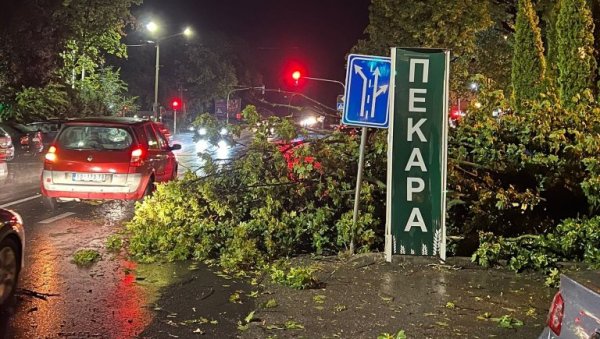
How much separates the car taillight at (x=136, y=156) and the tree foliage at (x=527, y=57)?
11.1m

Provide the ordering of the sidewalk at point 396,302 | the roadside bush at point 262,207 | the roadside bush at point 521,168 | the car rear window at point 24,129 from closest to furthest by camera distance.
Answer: the sidewalk at point 396,302 < the roadside bush at point 262,207 < the roadside bush at point 521,168 < the car rear window at point 24,129

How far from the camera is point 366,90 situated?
24.4ft

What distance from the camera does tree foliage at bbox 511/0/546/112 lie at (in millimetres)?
17938

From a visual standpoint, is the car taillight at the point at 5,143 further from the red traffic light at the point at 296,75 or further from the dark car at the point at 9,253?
the dark car at the point at 9,253

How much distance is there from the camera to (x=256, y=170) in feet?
29.3

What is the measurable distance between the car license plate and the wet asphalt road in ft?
2.25

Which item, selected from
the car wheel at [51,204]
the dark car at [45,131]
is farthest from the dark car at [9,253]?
the dark car at [45,131]

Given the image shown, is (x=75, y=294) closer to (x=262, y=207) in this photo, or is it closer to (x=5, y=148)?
(x=262, y=207)

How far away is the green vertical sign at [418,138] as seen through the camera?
6.98m

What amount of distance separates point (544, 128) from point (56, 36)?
31.1 meters

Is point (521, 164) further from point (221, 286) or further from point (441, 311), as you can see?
point (221, 286)

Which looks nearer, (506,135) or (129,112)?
(506,135)

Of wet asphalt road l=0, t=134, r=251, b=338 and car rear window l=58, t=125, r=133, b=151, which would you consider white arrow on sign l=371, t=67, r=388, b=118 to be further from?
car rear window l=58, t=125, r=133, b=151

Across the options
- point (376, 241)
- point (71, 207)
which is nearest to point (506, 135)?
point (376, 241)
